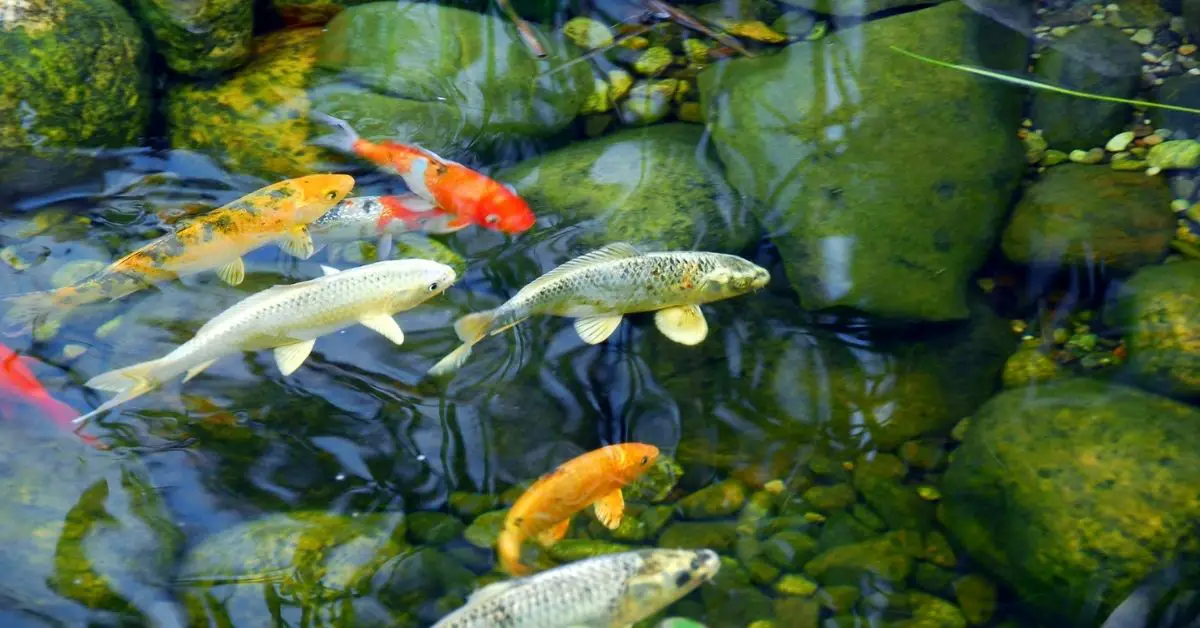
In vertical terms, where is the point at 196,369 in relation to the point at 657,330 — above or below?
above

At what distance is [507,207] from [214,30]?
209 cm

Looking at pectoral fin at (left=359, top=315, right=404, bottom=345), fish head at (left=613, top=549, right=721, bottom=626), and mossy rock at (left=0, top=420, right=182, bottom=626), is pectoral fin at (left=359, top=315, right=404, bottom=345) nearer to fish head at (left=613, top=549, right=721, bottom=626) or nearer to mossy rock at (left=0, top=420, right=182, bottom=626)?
mossy rock at (left=0, top=420, right=182, bottom=626)

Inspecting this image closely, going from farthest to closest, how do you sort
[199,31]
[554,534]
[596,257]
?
[199,31] → [596,257] → [554,534]

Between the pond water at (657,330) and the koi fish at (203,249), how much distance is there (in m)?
0.11

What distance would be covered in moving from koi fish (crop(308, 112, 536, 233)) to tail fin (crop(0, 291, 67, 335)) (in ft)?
5.90

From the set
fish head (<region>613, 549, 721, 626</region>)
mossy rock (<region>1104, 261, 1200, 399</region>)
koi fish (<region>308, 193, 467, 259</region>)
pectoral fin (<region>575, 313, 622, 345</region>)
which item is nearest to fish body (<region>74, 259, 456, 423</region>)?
koi fish (<region>308, 193, 467, 259</region>)

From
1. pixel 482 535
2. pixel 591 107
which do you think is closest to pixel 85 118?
pixel 591 107

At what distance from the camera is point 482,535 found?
380cm

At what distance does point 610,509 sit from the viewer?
384cm

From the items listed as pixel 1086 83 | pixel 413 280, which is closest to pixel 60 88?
pixel 413 280

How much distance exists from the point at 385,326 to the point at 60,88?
99.2 inches

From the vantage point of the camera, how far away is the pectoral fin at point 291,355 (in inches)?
155

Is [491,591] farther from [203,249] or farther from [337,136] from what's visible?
[337,136]

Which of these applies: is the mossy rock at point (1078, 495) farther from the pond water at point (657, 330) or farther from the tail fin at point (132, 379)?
the tail fin at point (132, 379)
